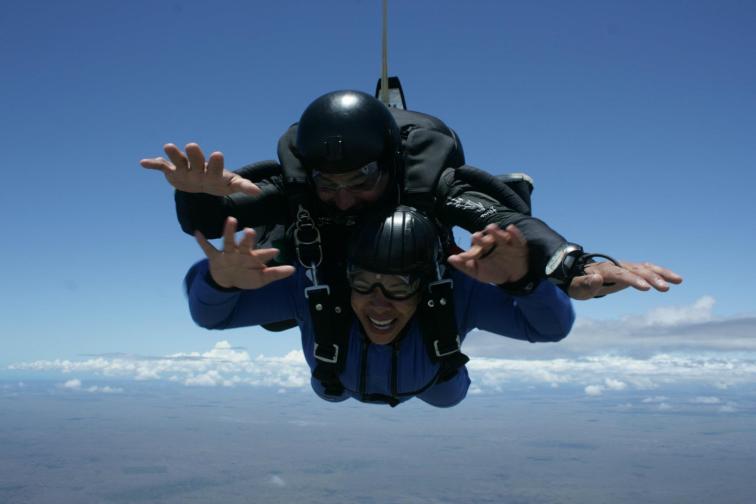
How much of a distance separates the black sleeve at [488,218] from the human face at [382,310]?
0.42 meters

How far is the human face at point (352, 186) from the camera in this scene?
2.46m

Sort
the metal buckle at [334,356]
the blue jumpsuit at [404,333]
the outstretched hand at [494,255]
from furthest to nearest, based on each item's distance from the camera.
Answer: the blue jumpsuit at [404,333] → the metal buckle at [334,356] → the outstretched hand at [494,255]

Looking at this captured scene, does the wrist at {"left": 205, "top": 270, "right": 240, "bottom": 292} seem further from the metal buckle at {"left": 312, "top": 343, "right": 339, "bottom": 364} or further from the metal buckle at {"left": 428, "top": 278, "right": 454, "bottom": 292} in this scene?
the metal buckle at {"left": 428, "top": 278, "right": 454, "bottom": 292}

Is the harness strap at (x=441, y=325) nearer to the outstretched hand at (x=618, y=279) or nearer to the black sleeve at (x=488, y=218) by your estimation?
the black sleeve at (x=488, y=218)

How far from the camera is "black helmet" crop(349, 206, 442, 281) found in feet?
8.15

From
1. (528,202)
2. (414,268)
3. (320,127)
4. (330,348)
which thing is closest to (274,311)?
(330,348)

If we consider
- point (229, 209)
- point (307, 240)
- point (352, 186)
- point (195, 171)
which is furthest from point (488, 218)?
point (195, 171)

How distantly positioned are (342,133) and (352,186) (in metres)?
0.24

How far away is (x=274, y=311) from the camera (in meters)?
3.12

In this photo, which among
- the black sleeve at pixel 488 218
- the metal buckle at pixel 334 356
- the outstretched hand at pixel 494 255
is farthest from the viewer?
the metal buckle at pixel 334 356

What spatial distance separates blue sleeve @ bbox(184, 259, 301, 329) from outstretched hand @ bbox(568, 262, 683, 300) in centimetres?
143

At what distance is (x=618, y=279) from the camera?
2000 millimetres

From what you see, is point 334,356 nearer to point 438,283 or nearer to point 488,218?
point 438,283

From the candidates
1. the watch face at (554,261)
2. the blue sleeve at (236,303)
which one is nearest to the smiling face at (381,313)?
the blue sleeve at (236,303)
